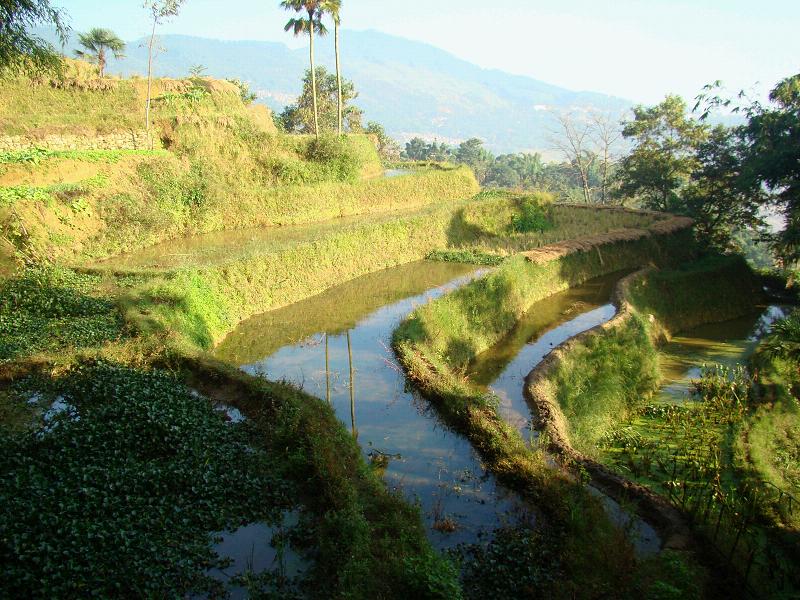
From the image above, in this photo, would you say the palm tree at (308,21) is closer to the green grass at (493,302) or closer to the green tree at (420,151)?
the green grass at (493,302)

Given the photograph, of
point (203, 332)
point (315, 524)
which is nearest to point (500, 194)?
point (203, 332)

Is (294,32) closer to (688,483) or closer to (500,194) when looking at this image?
(500,194)

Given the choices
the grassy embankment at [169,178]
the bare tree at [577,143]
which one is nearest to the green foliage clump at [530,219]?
the bare tree at [577,143]

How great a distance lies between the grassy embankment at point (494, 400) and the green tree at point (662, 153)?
546cm

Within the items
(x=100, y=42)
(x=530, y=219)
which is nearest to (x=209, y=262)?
(x=530, y=219)

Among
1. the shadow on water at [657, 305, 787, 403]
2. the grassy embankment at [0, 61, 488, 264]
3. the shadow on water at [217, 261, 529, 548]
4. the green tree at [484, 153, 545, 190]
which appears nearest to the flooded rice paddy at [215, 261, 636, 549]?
the shadow on water at [217, 261, 529, 548]

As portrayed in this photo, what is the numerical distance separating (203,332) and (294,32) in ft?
76.7

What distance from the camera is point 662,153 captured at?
104 feet

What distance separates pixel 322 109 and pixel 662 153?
2654 centimetres

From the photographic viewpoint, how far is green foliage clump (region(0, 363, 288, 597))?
241 inches

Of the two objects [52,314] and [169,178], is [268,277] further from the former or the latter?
[169,178]

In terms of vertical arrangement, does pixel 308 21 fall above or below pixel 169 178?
above

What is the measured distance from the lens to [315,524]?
739 cm

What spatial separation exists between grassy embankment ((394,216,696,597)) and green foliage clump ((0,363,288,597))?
3399 mm
